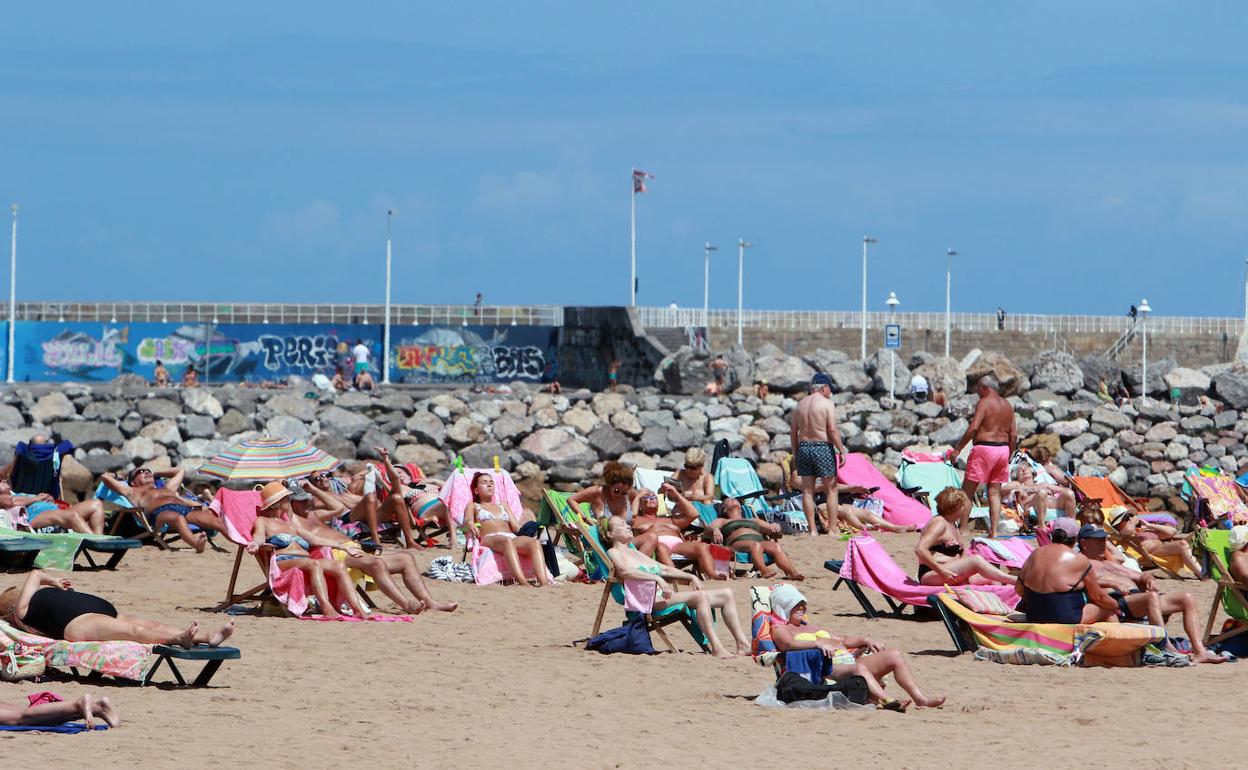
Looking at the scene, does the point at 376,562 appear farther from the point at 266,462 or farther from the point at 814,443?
the point at 814,443

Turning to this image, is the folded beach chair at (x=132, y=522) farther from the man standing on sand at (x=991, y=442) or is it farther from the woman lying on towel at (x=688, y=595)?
the man standing on sand at (x=991, y=442)

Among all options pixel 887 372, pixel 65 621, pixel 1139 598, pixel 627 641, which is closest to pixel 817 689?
pixel 627 641

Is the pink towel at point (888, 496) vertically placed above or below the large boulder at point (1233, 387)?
below

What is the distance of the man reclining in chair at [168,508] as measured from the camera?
12.7 metres

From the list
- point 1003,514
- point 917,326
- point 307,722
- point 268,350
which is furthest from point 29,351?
point 307,722

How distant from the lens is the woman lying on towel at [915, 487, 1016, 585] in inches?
390

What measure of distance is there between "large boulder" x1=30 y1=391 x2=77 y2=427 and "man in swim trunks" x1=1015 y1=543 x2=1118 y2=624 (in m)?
20.3

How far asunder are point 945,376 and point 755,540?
17521 mm

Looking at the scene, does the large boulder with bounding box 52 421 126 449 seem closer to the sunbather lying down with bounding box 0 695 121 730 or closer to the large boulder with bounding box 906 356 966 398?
the large boulder with bounding box 906 356 966 398

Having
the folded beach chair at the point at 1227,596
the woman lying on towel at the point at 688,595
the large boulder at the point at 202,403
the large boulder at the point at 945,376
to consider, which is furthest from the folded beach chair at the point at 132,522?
the large boulder at the point at 945,376

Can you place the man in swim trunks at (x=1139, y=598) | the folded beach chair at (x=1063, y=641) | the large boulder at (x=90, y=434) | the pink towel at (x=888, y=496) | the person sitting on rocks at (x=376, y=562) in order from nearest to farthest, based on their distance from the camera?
1. the folded beach chair at (x=1063, y=641)
2. the man in swim trunks at (x=1139, y=598)
3. the person sitting on rocks at (x=376, y=562)
4. the pink towel at (x=888, y=496)
5. the large boulder at (x=90, y=434)

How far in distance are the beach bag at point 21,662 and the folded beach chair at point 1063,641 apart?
4.49 meters

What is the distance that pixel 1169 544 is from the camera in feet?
40.3

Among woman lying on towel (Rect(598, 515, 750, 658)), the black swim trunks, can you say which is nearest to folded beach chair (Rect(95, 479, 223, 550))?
the black swim trunks
